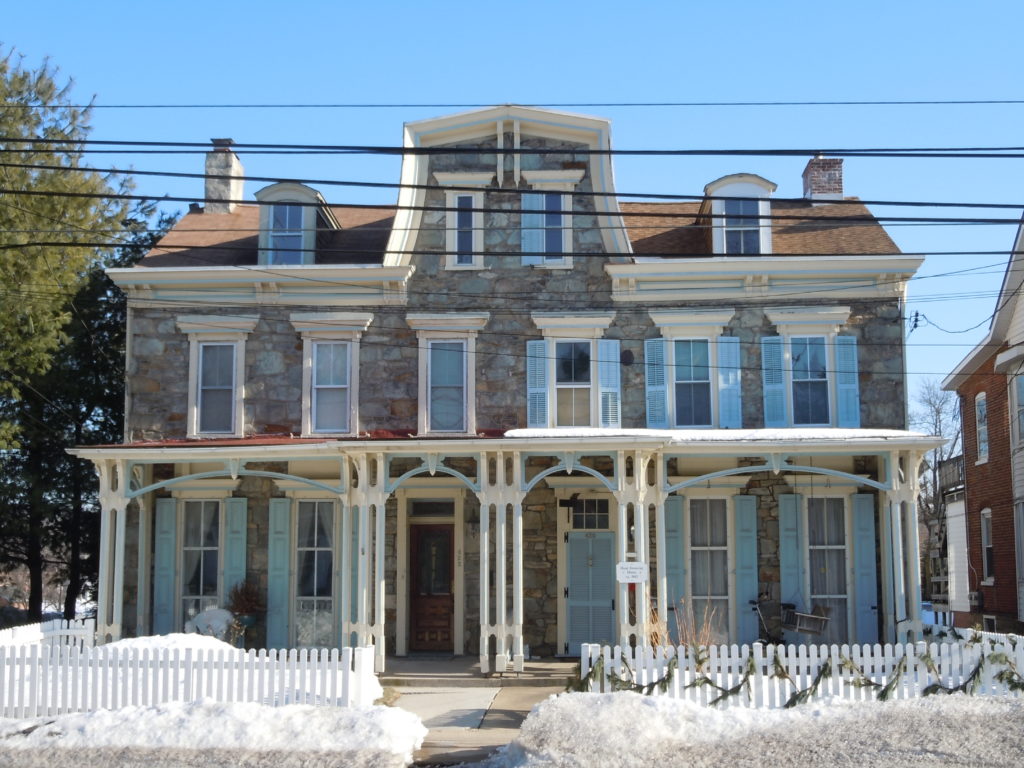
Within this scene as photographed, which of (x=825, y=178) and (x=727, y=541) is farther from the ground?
(x=825, y=178)

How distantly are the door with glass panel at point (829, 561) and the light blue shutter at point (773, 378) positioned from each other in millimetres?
1529

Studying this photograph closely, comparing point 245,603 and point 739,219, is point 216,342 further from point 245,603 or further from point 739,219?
point 739,219

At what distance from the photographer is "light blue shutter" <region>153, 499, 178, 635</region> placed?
18.6 metres

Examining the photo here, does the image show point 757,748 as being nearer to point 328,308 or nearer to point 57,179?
point 328,308

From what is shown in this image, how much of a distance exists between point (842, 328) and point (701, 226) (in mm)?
2936

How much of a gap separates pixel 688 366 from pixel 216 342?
8.12 meters

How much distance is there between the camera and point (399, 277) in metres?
18.9

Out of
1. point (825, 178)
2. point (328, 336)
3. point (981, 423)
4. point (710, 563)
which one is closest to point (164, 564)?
point (328, 336)

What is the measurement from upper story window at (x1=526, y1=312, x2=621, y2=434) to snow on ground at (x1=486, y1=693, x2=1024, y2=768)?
7.34m

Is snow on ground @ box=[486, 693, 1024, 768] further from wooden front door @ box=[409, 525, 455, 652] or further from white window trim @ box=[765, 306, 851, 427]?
white window trim @ box=[765, 306, 851, 427]

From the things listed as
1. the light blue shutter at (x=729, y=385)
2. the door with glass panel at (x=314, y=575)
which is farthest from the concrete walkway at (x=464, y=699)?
the light blue shutter at (x=729, y=385)

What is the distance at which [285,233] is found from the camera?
65.1 feet

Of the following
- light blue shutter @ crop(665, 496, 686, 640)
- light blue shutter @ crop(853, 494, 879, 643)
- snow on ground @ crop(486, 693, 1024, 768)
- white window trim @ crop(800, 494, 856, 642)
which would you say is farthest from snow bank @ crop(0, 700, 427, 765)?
light blue shutter @ crop(853, 494, 879, 643)

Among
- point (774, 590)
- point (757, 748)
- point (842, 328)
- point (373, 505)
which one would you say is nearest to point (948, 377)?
point (842, 328)
